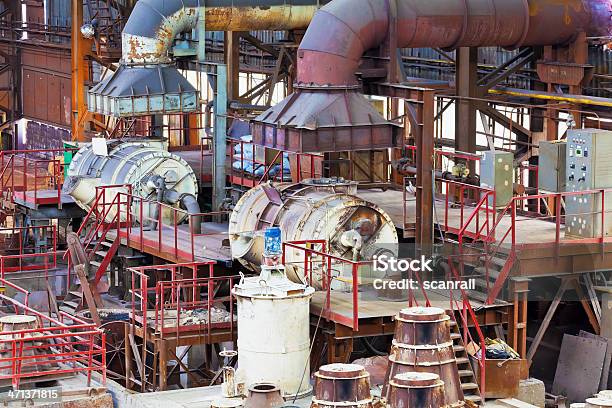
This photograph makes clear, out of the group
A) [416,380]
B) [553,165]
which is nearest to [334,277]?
[553,165]

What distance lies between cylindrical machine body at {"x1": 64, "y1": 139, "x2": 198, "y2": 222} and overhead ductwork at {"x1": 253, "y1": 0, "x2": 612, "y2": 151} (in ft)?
15.2

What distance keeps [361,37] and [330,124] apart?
1.57 meters

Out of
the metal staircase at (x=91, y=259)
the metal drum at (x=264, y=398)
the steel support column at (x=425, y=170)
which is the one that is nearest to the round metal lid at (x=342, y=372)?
the metal drum at (x=264, y=398)

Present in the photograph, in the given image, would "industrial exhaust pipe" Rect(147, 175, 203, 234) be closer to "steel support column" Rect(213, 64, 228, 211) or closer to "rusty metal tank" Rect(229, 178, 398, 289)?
"steel support column" Rect(213, 64, 228, 211)

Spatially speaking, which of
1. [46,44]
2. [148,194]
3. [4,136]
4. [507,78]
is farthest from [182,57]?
[4,136]

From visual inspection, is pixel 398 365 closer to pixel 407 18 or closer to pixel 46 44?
pixel 407 18

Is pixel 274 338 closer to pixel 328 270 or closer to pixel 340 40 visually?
pixel 328 270

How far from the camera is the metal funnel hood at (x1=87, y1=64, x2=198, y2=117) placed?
34.1m

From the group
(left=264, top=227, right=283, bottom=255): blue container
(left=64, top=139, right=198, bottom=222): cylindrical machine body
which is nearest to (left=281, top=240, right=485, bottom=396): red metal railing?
(left=264, top=227, right=283, bottom=255): blue container

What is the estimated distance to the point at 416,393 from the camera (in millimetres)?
20078

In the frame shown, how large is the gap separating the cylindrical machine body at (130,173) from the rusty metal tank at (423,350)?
12.0 metres

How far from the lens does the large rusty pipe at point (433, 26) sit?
94.4ft

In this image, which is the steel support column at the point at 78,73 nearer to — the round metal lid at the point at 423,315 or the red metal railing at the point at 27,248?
the red metal railing at the point at 27,248

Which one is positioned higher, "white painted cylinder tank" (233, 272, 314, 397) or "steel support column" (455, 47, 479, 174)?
"steel support column" (455, 47, 479, 174)
